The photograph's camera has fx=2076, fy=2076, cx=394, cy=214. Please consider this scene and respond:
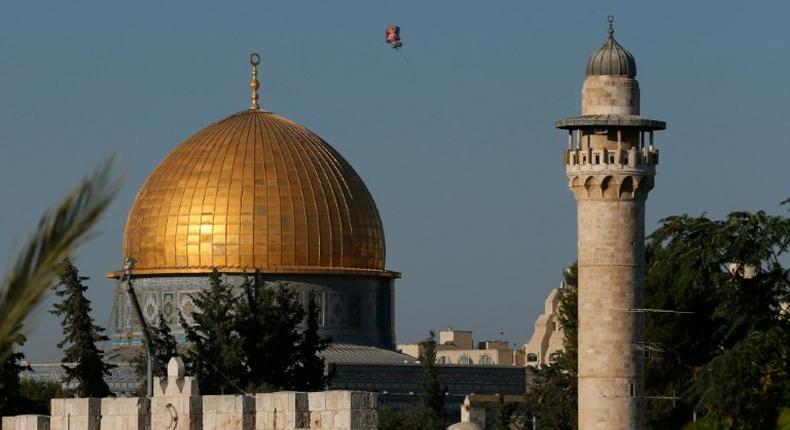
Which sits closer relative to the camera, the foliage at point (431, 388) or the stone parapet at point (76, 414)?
the stone parapet at point (76, 414)

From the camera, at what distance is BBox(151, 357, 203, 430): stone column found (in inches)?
923

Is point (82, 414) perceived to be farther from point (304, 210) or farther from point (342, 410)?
point (304, 210)

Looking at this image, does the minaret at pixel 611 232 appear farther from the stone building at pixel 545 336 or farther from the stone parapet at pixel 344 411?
the stone building at pixel 545 336

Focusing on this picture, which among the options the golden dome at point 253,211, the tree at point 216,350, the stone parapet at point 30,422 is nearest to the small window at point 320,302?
the golden dome at point 253,211

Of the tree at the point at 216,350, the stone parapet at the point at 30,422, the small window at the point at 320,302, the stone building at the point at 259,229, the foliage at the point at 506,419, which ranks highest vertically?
the stone building at the point at 259,229

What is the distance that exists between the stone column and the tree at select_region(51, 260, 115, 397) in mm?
15531

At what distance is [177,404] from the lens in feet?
77.8

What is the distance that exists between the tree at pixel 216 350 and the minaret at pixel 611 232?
22.0ft

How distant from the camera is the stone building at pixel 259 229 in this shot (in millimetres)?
57656

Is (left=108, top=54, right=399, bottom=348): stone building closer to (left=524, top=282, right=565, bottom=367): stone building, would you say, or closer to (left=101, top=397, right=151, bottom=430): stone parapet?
(left=524, top=282, right=565, bottom=367): stone building

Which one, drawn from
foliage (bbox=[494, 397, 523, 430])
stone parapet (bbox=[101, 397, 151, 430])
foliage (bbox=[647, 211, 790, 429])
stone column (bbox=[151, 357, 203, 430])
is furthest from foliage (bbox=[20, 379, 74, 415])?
stone column (bbox=[151, 357, 203, 430])

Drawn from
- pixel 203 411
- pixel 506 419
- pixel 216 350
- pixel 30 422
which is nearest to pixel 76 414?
pixel 30 422

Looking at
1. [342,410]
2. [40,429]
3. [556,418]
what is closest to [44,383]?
[556,418]

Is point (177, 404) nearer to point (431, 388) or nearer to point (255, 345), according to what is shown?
point (255, 345)
